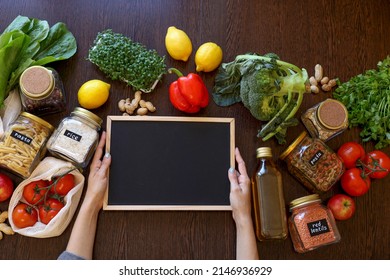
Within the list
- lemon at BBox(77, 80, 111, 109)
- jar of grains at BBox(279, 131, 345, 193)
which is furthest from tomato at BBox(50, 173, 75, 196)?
jar of grains at BBox(279, 131, 345, 193)

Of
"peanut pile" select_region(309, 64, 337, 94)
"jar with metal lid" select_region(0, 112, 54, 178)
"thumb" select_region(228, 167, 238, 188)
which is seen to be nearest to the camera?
"jar with metal lid" select_region(0, 112, 54, 178)

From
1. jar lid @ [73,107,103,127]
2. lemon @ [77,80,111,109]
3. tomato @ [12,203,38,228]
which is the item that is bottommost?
tomato @ [12,203,38,228]

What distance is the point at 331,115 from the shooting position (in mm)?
1130

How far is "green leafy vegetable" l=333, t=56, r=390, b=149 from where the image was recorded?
3.90 feet

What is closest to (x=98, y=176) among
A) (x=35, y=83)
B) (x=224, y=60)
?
(x=35, y=83)

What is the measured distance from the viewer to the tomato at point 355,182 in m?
1.16

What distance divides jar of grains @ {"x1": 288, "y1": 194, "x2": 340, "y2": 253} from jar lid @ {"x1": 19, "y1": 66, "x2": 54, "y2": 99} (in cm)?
84

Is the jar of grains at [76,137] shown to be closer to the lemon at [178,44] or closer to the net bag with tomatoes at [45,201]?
the net bag with tomatoes at [45,201]

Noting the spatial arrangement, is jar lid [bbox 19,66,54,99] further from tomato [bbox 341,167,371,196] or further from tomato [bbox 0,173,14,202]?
tomato [bbox 341,167,371,196]

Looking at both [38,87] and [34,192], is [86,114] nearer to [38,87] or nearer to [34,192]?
[38,87]

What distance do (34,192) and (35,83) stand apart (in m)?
0.34
